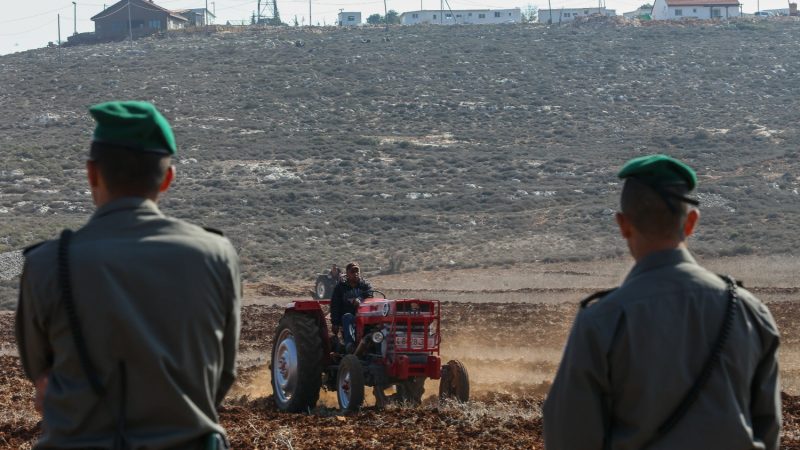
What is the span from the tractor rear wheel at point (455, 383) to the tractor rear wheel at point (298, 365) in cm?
143

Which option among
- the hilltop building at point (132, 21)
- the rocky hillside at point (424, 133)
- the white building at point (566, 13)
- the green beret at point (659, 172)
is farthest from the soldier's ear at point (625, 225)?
the white building at point (566, 13)

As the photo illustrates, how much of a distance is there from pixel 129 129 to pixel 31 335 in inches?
27.4

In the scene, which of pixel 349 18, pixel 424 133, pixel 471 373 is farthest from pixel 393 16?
pixel 471 373

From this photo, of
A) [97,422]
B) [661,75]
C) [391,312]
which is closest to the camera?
[97,422]

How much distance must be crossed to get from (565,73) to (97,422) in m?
75.3

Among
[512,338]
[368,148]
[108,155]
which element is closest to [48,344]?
[108,155]

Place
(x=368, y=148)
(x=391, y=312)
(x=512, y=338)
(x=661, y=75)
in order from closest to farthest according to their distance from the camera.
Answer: (x=391, y=312) < (x=512, y=338) < (x=368, y=148) < (x=661, y=75)

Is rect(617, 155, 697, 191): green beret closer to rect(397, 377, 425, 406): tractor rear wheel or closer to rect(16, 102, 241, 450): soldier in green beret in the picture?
rect(16, 102, 241, 450): soldier in green beret

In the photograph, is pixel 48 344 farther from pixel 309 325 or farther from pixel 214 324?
pixel 309 325

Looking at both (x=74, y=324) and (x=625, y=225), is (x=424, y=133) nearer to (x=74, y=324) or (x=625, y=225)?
(x=625, y=225)

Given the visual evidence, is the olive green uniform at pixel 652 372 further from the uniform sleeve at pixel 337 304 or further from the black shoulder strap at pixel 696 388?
the uniform sleeve at pixel 337 304

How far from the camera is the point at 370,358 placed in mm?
14609

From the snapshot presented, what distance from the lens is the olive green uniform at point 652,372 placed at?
12.4 ft

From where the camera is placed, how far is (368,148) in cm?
6047
